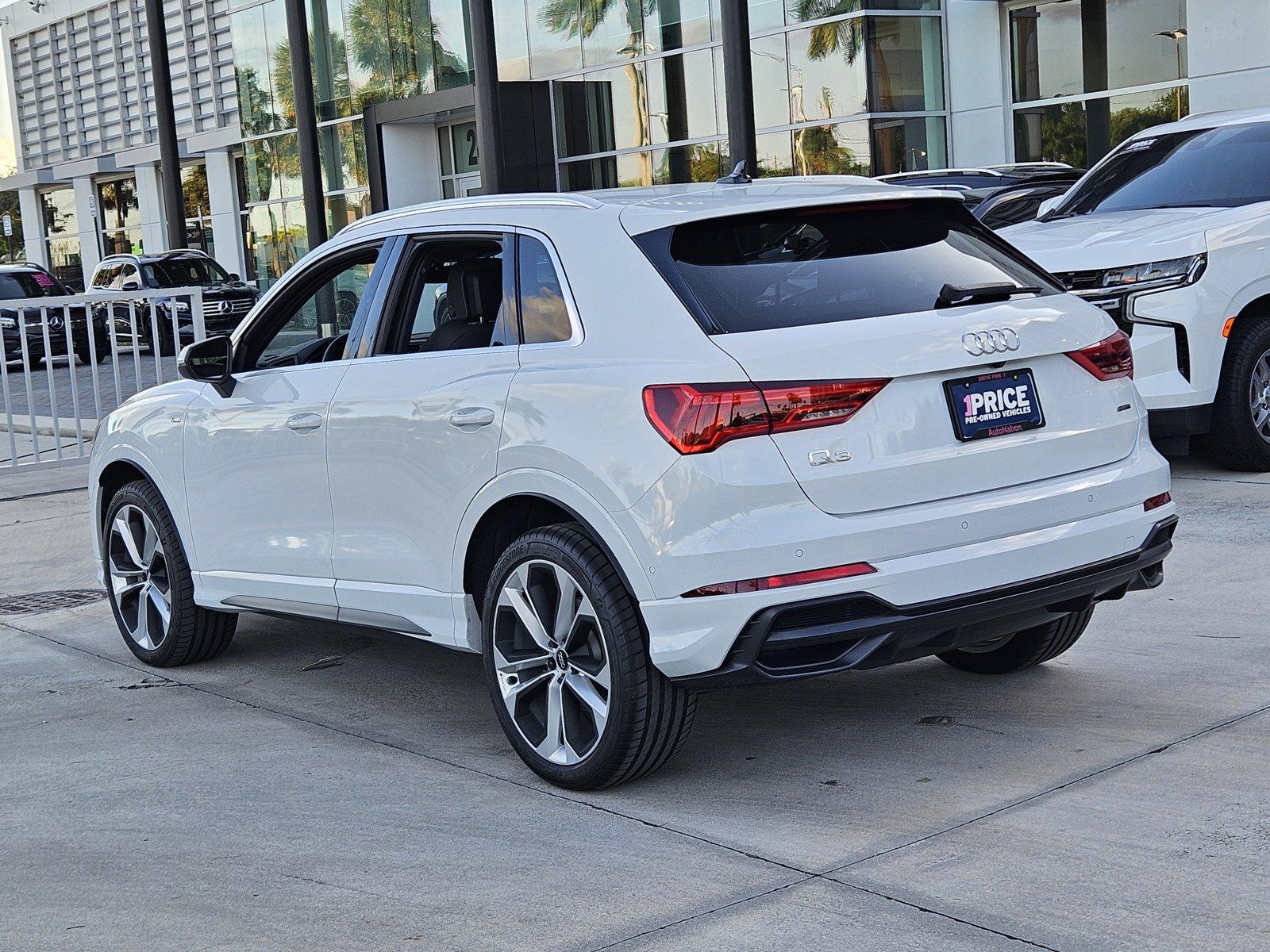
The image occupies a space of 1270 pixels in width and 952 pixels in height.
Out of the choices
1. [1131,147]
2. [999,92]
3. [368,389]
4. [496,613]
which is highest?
[999,92]

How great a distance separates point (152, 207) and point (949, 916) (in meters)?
49.3

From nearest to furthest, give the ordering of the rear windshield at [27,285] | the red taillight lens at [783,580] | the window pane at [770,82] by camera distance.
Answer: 1. the red taillight lens at [783,580]
2. the window pane at [770,82]
3. the rear windshield at [27,285]

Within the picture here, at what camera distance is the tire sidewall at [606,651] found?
4.43 meters

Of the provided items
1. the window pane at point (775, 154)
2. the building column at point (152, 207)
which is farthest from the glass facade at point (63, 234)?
the window pane at point (775, 154)

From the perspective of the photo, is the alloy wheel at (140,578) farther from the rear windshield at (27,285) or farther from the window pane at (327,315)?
the rear windshield at (27,285)

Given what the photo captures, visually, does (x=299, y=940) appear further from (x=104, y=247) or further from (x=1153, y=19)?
(x=104, y=247)

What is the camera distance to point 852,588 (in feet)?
13.9

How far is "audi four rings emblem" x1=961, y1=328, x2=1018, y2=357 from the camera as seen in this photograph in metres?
4.45

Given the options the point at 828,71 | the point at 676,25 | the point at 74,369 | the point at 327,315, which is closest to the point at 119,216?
the point at 676,25

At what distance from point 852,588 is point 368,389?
6.39ft

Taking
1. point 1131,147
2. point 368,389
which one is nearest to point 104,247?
point 1131,147

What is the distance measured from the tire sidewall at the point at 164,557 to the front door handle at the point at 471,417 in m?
2.13

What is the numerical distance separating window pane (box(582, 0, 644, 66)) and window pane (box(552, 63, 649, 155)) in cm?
27

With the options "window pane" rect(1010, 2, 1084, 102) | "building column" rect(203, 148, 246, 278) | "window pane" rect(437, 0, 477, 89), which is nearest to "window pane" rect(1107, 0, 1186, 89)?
"window pane" rect(1010, 2, 1084, 102)
